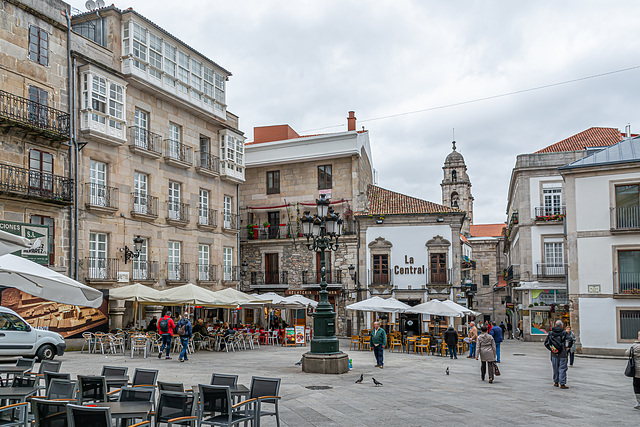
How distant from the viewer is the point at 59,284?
27.8 feet

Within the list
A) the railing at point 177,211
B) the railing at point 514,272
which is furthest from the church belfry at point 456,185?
the railing at point 177,211

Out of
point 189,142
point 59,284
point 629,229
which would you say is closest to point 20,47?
point 189,142

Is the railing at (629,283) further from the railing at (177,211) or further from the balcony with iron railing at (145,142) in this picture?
the balcony with iron railing at (145,142)

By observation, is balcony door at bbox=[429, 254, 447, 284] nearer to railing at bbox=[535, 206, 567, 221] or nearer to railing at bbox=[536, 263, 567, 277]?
railing at bbox=[536, 263, 567, 277]

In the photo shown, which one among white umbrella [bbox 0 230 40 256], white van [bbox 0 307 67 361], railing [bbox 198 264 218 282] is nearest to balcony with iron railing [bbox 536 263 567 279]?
railing [bbox 198 264 218 282]

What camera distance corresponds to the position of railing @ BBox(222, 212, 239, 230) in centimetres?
3214

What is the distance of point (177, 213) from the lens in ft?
92.8

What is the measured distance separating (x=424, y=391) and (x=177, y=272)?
17669mm

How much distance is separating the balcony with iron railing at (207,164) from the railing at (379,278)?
10537 millimetres

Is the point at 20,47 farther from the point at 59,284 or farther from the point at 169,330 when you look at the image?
the point at 59,284

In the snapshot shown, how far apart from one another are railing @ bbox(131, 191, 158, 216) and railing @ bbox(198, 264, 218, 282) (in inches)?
174

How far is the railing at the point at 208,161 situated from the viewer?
30.6m

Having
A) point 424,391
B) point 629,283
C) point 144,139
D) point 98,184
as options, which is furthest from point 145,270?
point 629,283

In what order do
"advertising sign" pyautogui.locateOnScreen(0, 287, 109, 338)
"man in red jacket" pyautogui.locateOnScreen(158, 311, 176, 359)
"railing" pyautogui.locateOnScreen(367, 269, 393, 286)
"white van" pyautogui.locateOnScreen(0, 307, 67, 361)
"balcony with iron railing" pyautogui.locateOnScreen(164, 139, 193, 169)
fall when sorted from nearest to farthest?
1. "white van" pyautogui.locateOnScreen(0, 307, 67, 361)
2. "man in red jacket" pyautogui.locateOnScreen(158, 311, 176, 359)
3. "advertising sign" pyautogui.locateOnScreen(0, 287, 109, 338)
4. "balcony with iron railing" pyautogui.locateOnScreen(164, 139, 193, 169)
5. "railing" pyautogui.locateOnScreen(367, 269, 393, 286)
